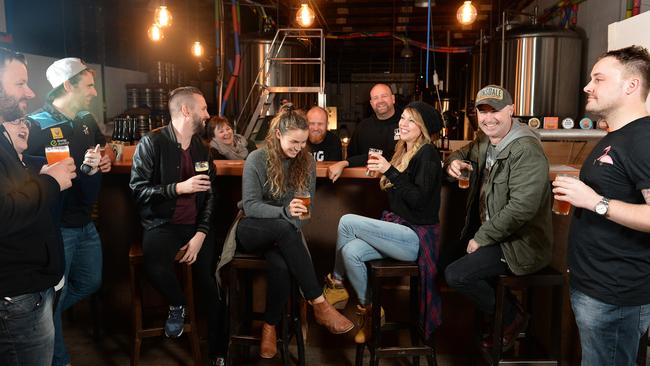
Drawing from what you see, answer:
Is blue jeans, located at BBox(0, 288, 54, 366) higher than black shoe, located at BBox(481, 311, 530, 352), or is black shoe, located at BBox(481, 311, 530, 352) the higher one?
blue jeans, located at BBox(0, 288, 54, 366)

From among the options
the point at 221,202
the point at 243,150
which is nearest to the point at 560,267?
the point at 221,202

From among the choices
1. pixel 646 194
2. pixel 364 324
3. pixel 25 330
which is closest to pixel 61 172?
pixel 25 330

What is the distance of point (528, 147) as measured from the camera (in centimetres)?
255

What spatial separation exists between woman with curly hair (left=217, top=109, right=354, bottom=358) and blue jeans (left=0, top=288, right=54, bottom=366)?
1067 mm

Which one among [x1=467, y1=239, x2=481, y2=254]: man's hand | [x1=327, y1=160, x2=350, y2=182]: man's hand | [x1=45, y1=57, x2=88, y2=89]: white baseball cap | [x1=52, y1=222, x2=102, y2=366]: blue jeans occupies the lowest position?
[x1=52, y1=222, x2=102, y2=366]: blue jeans

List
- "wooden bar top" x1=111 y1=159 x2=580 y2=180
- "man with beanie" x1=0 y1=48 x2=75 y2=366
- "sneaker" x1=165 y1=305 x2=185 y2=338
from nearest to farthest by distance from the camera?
"man with beanie" x1=0 y1=48 x2=75 y2=366, "sneaker" x1=165 y1=305 x2=185 y2=338, "wooden bar top" x1=111 y1=159 x2=580 y2=180

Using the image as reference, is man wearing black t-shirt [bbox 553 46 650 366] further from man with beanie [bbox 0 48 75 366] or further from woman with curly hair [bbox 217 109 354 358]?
man with beanie [bbox 0 48 75 366]

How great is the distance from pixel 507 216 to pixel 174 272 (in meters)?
1.79

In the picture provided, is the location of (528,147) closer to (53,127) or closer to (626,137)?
(626,137)

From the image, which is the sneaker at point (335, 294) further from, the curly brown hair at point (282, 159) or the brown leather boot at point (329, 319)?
the curly brown hair at point (282, 159)

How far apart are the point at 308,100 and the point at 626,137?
8375 millimetres

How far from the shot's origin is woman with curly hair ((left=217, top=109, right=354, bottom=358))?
8.90 feet

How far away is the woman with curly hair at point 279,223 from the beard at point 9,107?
1.23 meters

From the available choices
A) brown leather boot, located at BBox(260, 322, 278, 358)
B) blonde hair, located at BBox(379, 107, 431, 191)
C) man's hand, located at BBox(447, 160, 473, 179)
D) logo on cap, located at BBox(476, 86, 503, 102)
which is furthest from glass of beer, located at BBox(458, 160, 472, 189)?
brown leather boot, located at BBox(260, 322, 278, 358)
